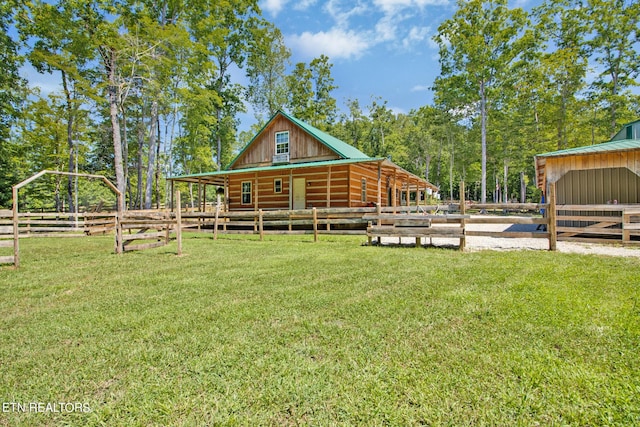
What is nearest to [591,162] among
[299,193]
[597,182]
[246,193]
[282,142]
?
[597,182]

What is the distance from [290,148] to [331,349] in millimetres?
18787

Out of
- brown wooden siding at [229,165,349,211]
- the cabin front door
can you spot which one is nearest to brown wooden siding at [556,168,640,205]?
brown wooden siding at [229,165,349,211]

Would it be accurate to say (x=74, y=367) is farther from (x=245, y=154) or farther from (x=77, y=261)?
(x=245, y=154)

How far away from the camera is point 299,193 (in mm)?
19234

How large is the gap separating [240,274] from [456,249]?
20.0 ft

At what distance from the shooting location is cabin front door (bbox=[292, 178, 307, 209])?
19.0m

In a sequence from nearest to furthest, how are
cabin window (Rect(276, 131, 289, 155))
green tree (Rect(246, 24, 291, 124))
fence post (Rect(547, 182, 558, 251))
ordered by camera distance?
fence post (Rect(547, 182, 558, 251)), cabin window (Rect(276, 131, 289, 155)), green tree (Rect(246, 24, 291, 124))

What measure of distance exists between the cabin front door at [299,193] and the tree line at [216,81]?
11.1 metres

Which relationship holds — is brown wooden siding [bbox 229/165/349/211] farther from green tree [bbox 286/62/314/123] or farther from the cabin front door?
green tree [bbox 286/62/314/123]

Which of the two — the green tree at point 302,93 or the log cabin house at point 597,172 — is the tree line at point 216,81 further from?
the log cabin house at point 597,172

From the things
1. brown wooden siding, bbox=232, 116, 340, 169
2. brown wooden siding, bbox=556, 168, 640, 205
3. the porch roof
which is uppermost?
brown wooden siding, bbox=232, 116, 340, 169

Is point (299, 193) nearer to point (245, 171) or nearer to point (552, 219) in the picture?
point (245, 171)

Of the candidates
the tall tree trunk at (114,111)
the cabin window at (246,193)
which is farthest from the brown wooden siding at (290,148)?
the tall tree trunk at (114,111)

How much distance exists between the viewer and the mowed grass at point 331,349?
2102 millimetres
